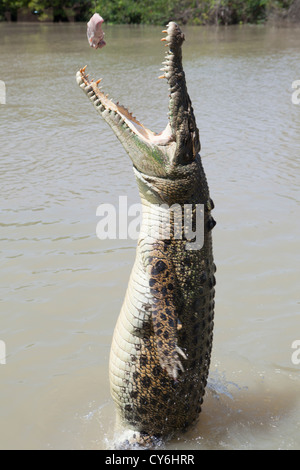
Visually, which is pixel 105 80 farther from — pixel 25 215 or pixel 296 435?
pixel 296 435

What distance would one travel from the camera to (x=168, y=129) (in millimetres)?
2941

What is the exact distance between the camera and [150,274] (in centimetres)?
281

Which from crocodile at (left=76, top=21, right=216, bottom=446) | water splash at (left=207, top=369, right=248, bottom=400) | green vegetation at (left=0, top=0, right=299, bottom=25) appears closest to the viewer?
crocodile at (left=76, top=21, right=216, bottom=446)

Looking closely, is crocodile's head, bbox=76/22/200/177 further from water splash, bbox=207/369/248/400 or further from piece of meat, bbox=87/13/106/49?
water splash, bbox=207/369/248/400

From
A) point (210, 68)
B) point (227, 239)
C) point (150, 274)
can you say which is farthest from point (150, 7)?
point (150, 274)

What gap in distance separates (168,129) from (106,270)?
2.03 m

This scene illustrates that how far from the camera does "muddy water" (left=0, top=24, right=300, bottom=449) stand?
130 inches

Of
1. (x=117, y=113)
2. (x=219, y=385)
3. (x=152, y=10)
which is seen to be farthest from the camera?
(x=152, y=10)

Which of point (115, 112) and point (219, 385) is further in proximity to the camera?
point (219, 385)

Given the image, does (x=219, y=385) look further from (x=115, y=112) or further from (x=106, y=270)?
(x=115, y=112)

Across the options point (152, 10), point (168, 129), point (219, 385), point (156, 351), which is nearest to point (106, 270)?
point (219, 385)

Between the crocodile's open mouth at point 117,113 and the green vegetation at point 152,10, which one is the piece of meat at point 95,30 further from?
the green vegetation at point 152,10

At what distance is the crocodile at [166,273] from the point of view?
2830mm


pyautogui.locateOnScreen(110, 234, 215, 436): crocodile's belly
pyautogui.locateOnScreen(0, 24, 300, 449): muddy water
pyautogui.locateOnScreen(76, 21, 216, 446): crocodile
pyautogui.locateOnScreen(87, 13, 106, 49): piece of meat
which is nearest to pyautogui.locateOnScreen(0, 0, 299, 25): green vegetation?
pyautogui.locateOnScreen(0, 24, 300, 449): muddy water
